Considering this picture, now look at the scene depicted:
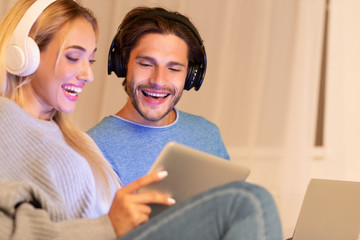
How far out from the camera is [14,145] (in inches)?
41.3

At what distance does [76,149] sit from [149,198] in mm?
328

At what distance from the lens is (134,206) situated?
0.98 metres

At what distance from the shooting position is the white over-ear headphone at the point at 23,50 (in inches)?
42.3

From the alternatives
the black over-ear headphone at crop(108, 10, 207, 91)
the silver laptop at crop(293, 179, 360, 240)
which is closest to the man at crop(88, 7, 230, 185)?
the black over-ear headphone at crop(108, 10, 207, 91)

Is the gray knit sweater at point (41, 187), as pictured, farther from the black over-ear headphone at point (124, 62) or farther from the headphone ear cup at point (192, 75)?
the headphone ear cup at point (192, 75)

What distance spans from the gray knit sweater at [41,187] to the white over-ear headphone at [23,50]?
75mm

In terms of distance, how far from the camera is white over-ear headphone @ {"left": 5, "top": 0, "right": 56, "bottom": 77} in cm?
107

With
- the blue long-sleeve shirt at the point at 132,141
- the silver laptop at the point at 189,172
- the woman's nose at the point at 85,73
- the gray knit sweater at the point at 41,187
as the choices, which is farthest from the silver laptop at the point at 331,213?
the woman's nose at the point at 85,73

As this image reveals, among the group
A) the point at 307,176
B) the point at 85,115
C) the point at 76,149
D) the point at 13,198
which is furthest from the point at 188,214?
the point at 307,176

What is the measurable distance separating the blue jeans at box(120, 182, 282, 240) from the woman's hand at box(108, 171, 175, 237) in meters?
0.05

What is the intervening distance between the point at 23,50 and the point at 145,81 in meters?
0.52

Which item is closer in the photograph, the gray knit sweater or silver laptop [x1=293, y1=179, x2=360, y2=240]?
the gray knit sweater

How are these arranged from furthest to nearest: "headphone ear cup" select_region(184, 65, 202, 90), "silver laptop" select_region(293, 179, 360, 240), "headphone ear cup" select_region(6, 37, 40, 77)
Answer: "headphone ear cup" select_region(184, 65, 202, 90) → "silver laptop" select_region(293, 179, 360, 240) → "headphone ear cup" select_region(6, 37, 40, 77)

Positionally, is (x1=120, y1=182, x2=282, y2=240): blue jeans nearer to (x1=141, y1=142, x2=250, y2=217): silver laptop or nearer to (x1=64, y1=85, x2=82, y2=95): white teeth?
(x1=141, y1=142, x2=250, y2=217): silver laptop
